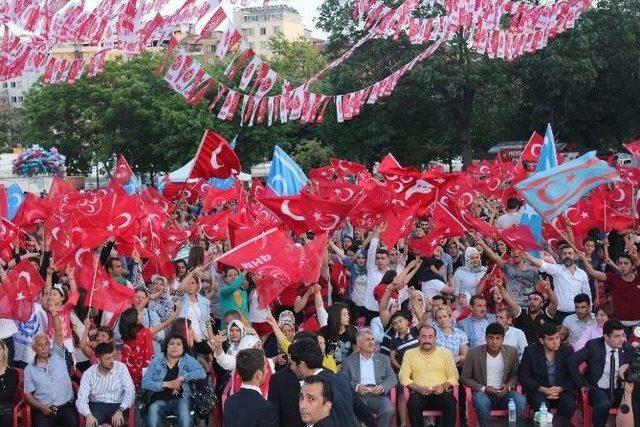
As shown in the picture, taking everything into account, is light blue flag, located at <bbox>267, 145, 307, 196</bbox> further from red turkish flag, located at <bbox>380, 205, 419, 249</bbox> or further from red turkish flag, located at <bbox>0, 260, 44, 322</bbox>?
red turkish flag, located at <bbox>0, 260, 44, 322</bbox>

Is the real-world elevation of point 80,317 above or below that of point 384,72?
below

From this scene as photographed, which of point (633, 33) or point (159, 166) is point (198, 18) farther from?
point (159, 166)

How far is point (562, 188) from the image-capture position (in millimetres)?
13195

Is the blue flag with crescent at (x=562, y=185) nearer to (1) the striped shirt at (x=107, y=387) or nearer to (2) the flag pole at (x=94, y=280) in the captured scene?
(2) the flag pole at (x=94, y=280)

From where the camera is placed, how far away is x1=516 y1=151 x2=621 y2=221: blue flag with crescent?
1297 centimetres

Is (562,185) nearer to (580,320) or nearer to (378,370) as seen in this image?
(580,320)

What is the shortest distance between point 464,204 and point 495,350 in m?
8.66

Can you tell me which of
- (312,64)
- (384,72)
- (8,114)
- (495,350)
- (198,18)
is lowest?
(495,350)

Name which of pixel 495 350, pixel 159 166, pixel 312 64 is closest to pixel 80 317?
pixel 495 350

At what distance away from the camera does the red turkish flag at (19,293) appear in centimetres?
1073

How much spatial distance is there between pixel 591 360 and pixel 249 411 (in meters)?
4.38

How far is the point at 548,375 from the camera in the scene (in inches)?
401

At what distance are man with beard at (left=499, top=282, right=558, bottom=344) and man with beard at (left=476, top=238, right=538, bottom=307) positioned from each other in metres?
0.47

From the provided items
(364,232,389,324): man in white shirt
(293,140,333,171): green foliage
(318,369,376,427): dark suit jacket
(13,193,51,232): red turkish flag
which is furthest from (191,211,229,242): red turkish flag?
(293,140,333,171): green foliage
